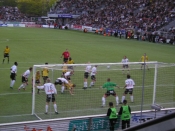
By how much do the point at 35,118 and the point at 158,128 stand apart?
446 inches

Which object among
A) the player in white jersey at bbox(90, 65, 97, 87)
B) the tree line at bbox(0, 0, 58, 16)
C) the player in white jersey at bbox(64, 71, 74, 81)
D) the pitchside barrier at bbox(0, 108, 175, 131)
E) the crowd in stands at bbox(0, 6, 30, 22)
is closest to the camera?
the pitchside barrier at bbox(0, 108, 175, 131)

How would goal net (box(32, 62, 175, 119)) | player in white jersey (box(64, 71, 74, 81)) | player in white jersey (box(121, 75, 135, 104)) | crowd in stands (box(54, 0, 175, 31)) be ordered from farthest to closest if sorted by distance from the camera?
crowd in stands (box(54, 0, 175, 31)) → player in white jersey (box(121, 75, 135, 104)) → player in white jersey (box(64, 71, 74, 81)) → goal net (box(32, 62, 175, 119))

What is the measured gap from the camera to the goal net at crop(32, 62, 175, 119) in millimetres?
13072

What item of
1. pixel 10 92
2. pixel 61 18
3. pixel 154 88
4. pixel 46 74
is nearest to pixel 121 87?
pixel 154 88

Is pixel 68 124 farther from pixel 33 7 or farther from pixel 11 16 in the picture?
pixel 33 7

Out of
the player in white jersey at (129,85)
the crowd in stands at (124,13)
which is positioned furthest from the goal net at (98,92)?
the crowd in stands at (124,13)

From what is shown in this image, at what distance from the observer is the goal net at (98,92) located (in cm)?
1307

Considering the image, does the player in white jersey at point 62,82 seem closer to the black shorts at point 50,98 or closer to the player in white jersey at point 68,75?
the player in white jersey at point 68,75

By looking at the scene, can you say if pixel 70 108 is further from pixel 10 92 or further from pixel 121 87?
pixel 10 92

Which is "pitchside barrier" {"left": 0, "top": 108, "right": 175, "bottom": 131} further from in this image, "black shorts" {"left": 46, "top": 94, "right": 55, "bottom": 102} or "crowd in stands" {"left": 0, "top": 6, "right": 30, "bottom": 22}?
"crowd in stands" {"left": 0, "top": 6, "right": 30, "bottom": 22}

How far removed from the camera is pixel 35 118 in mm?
12453

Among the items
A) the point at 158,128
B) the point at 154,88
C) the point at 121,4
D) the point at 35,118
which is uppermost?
the point at 121,4

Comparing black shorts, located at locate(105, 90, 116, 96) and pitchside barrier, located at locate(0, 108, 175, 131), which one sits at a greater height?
black shorts, located at locate(105, 90, 116, 96)

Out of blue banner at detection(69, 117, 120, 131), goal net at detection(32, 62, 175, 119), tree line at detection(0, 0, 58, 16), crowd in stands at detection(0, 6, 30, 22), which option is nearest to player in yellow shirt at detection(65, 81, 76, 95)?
goal net at detection(32, 62, 175, 119)
